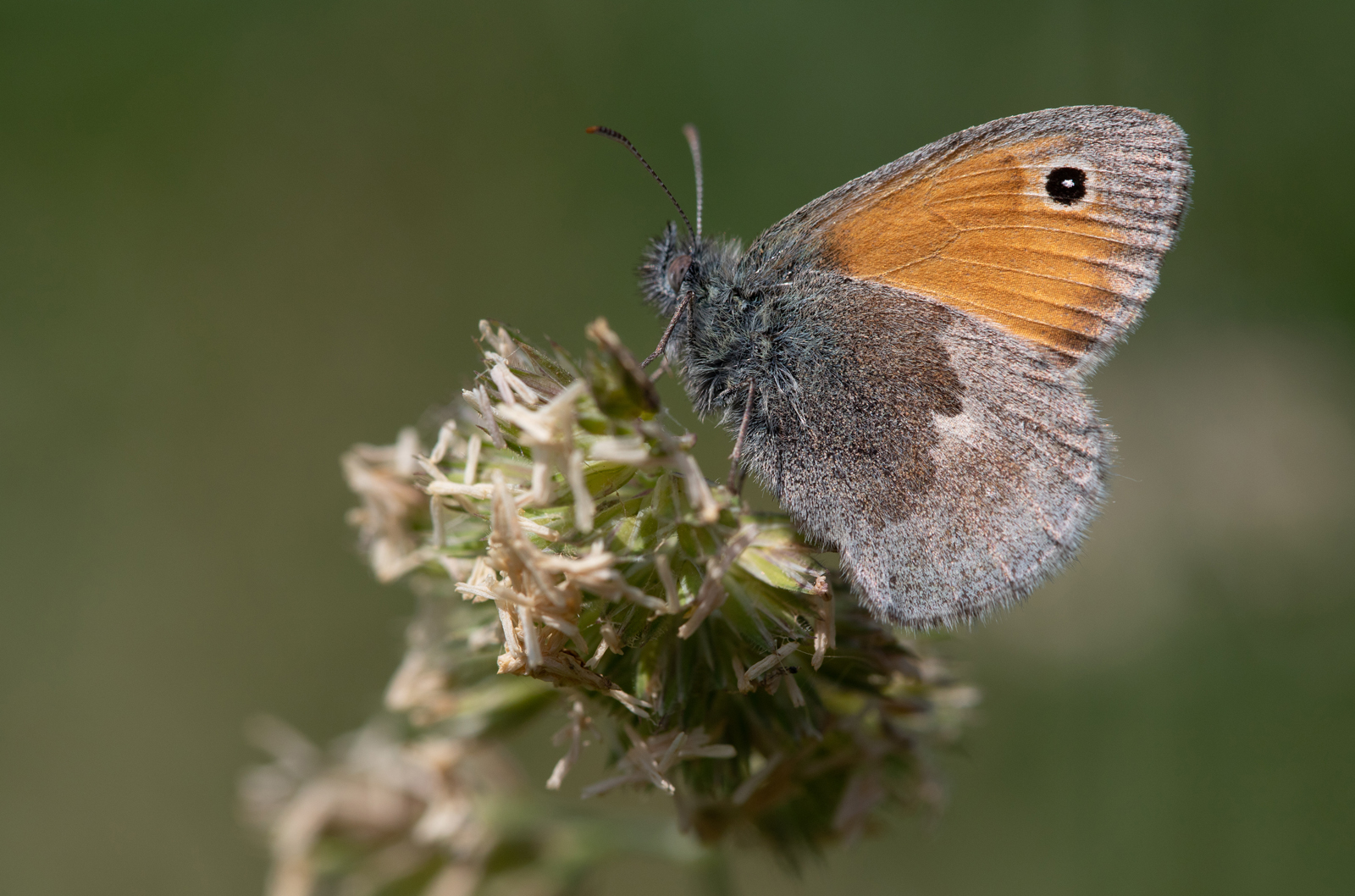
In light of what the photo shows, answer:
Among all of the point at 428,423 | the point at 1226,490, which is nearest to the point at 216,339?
the point at 428,423

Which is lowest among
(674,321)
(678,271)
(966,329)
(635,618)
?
(635,618)

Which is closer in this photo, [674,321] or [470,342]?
[674,321]

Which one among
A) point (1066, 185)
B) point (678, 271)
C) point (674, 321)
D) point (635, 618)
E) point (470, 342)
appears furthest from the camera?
point (470, 342)

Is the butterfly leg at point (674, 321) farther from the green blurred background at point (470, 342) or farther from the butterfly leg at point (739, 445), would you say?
the green blurred background at point (470, 342)

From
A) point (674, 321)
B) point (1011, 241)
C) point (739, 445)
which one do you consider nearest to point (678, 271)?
point (674, 321)

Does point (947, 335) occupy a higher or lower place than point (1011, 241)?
lower

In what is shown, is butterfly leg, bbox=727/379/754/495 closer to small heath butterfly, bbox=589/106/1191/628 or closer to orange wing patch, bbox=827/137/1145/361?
small heath butterfly, bbox=589/106/1191/628

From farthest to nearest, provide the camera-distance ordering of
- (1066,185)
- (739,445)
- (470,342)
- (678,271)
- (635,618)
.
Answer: (470,342), (678,271), (1066,185), (739,445), (635,618)

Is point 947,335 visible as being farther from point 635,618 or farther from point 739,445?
point 635,618
